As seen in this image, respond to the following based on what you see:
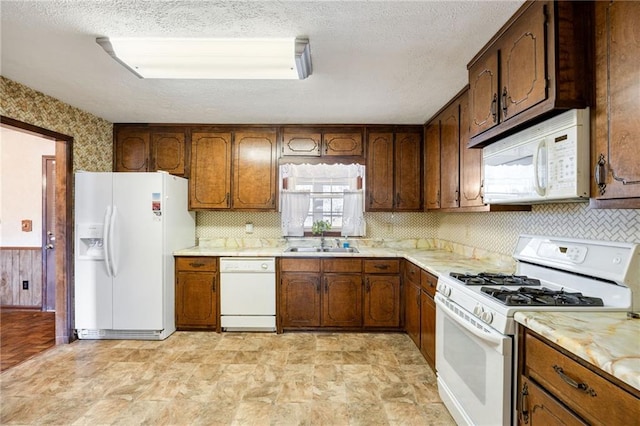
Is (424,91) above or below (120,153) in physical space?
above

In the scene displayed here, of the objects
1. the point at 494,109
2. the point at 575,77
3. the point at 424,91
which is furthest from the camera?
the point at 424,91

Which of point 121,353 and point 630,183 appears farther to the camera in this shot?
point 121,353

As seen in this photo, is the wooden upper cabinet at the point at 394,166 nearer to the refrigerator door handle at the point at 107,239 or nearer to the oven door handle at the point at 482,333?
the oven door handle at the point at 482,333

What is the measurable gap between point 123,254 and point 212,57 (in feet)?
7.22

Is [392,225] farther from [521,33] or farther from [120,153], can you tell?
[120,153]

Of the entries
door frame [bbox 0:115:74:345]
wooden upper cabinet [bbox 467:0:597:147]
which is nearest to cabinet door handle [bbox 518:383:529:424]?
wooden upper cabinet [bbox 467:0:597:147]

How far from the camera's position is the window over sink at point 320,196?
3.91 metres

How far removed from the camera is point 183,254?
3.43 m

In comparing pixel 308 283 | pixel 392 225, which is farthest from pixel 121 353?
pixel 392 225

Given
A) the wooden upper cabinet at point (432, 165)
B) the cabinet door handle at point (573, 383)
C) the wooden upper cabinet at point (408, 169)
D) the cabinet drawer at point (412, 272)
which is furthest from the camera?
the wooden upper cabinet at point (408, 169)

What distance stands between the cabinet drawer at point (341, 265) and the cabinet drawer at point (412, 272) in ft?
1.54

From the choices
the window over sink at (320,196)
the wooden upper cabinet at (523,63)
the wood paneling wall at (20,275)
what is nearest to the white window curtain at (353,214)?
the window over sink at (320,196)

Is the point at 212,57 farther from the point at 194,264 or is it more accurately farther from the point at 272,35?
the point at 194,264

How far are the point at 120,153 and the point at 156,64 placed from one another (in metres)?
2.12
